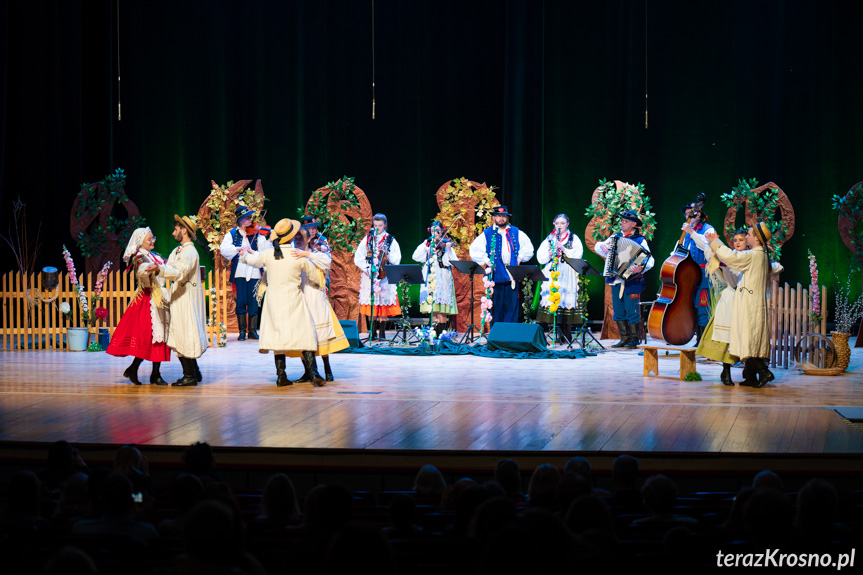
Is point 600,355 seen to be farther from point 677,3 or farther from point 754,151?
point 677,3

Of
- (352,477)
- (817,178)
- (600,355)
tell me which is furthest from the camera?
(817,178)

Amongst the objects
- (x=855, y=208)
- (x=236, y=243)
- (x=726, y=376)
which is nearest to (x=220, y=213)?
(x=236, y=243)

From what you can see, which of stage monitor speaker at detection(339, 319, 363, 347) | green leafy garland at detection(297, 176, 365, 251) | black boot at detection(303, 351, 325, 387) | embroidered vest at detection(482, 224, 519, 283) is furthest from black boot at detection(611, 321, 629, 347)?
black boot at detection(303, 351, 325, 387)

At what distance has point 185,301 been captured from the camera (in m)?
7.27

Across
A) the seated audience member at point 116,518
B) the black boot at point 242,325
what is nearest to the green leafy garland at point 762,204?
the black boot at point 242,325

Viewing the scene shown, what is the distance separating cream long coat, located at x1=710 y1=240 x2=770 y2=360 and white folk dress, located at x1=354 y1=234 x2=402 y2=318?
5.21m

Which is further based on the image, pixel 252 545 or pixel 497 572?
pixel 252 545

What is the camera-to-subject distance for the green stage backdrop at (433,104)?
12.4 meters

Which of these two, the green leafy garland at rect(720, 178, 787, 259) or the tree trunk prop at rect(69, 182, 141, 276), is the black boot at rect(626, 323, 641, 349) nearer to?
the green leafy garland at rect(720, 178, 787, 259)

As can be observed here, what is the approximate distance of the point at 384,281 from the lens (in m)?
11.5

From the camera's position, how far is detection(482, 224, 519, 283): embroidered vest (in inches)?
435

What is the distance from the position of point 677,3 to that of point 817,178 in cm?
324

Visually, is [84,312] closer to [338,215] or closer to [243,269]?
[243,269]

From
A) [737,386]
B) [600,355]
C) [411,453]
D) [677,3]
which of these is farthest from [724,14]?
[411,453]
